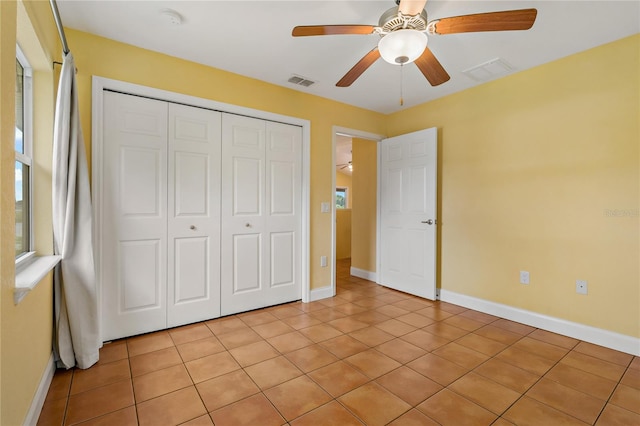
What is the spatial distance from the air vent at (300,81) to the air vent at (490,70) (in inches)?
61.6

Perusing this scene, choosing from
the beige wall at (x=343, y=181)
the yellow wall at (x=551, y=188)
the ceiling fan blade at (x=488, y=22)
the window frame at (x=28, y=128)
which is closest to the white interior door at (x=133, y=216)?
the window frame at (x=28, y=128)

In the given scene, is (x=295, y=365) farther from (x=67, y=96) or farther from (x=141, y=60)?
(x=141, y=60)

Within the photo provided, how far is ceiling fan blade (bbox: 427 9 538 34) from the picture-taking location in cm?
152

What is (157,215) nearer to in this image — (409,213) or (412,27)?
(412,27)

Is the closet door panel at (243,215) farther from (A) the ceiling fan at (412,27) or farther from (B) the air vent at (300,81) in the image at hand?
(A) the ceiling fan at (412,27)

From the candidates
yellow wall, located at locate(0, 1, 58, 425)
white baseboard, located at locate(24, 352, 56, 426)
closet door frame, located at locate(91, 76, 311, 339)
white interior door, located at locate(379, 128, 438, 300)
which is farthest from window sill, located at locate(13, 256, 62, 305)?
white interior door, located at locate(379, 128, 438, 300)

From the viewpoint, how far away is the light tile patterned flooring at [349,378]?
1.59 m

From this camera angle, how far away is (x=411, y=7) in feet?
5.09

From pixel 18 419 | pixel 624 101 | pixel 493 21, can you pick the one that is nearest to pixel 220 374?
pixel 18 419

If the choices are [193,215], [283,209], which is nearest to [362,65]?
[283,209]

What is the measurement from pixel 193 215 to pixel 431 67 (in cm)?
235

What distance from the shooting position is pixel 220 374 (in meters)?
1.97

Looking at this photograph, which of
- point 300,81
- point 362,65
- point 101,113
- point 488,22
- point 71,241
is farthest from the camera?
point 300,81

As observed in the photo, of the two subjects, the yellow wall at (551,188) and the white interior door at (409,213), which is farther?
the white interior door at (409,213)
